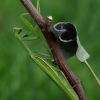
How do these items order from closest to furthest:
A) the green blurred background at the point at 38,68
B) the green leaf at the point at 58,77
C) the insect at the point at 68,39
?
the insect at the point at 68,39 → the green leaf at the point at 58,77 → the green blurred background at the point at 38,68

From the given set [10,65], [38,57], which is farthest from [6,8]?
[38,57]

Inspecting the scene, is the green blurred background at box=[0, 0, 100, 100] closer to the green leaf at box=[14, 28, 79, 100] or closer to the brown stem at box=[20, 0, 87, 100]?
the green leaf at box=[14, 28, 79, 100]

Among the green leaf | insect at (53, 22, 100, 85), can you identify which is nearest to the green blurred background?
the green leaf

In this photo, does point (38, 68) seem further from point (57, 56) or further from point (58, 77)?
point (57, 56)

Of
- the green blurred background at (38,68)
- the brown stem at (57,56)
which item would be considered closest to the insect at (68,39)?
the brown stem at (57,56)

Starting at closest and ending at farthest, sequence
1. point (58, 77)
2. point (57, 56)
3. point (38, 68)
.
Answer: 1. point (57, 56)
2. point (58, 77)
3. point (38, 68)

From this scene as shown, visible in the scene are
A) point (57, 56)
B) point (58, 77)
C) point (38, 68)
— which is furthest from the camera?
point (38, 68)

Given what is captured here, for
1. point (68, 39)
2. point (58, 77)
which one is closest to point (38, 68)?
point (58, 77)

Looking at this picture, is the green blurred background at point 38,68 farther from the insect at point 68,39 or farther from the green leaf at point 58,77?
the insect at point 68,39

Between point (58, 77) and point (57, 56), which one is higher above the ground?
point (57, 56)

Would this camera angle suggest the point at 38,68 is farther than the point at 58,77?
Yes
